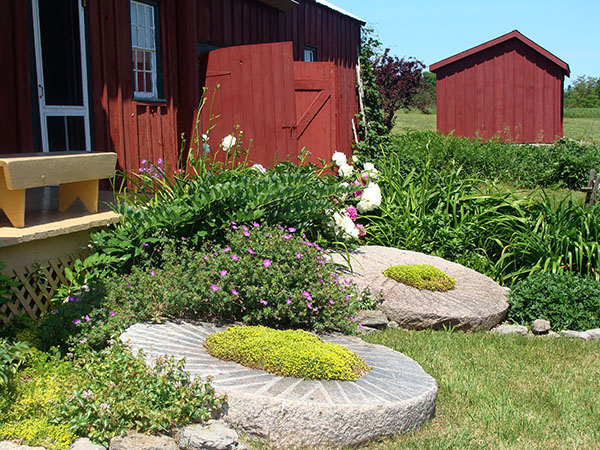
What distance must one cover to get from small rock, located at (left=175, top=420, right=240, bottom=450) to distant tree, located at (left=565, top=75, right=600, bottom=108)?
51873 millimetres

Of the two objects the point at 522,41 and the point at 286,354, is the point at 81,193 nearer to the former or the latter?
the point at 286,354

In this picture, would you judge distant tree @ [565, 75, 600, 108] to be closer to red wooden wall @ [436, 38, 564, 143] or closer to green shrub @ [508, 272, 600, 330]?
red wooden wall @ [436, 38, 564, 143]

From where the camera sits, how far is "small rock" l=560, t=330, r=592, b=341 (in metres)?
5.88

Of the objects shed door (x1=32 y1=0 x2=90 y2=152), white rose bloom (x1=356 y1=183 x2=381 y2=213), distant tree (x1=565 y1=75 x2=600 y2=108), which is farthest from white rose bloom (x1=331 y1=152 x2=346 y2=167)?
distant tree (x1=565 y1=75 x2=600 y2=108)

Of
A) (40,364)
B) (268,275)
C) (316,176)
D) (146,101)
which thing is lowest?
(40,364)

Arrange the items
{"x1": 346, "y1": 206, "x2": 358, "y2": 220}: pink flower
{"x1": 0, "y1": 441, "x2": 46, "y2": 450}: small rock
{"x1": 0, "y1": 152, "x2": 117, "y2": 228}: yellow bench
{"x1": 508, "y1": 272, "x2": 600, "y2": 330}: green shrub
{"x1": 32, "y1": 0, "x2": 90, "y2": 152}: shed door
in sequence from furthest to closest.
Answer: {"x1": 346, "y1": 206, "x2": 358, "y2": 220}: pink flower, {"x1": 32, "y1": 0, "x2": 90, "y2": 152}: shed door, {"x1": 508, "y1": 272, "x2": 600, "y2": 330}: green shrub, {"x1": 0, "y1": 152, "x2": 117, "y2": 228}: yellow bench, {"x1": 0, "y1": 441, "x2": 46, "y2": 450}: small rock

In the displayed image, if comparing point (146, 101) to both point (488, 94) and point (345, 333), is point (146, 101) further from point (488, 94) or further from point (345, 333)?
point (488, 94)

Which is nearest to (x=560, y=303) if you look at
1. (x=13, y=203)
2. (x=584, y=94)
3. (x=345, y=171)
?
(x=345, y=171)

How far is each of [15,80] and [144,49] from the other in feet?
6.67

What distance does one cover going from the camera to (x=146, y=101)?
25.5 ft

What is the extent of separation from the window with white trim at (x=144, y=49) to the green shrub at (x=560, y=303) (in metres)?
4.73

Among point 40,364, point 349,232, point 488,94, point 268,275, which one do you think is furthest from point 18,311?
point 488,94

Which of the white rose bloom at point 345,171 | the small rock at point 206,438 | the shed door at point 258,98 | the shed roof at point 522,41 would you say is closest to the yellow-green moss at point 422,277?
the white rose bloom at point 345,171

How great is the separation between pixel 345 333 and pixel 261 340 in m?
1.06
